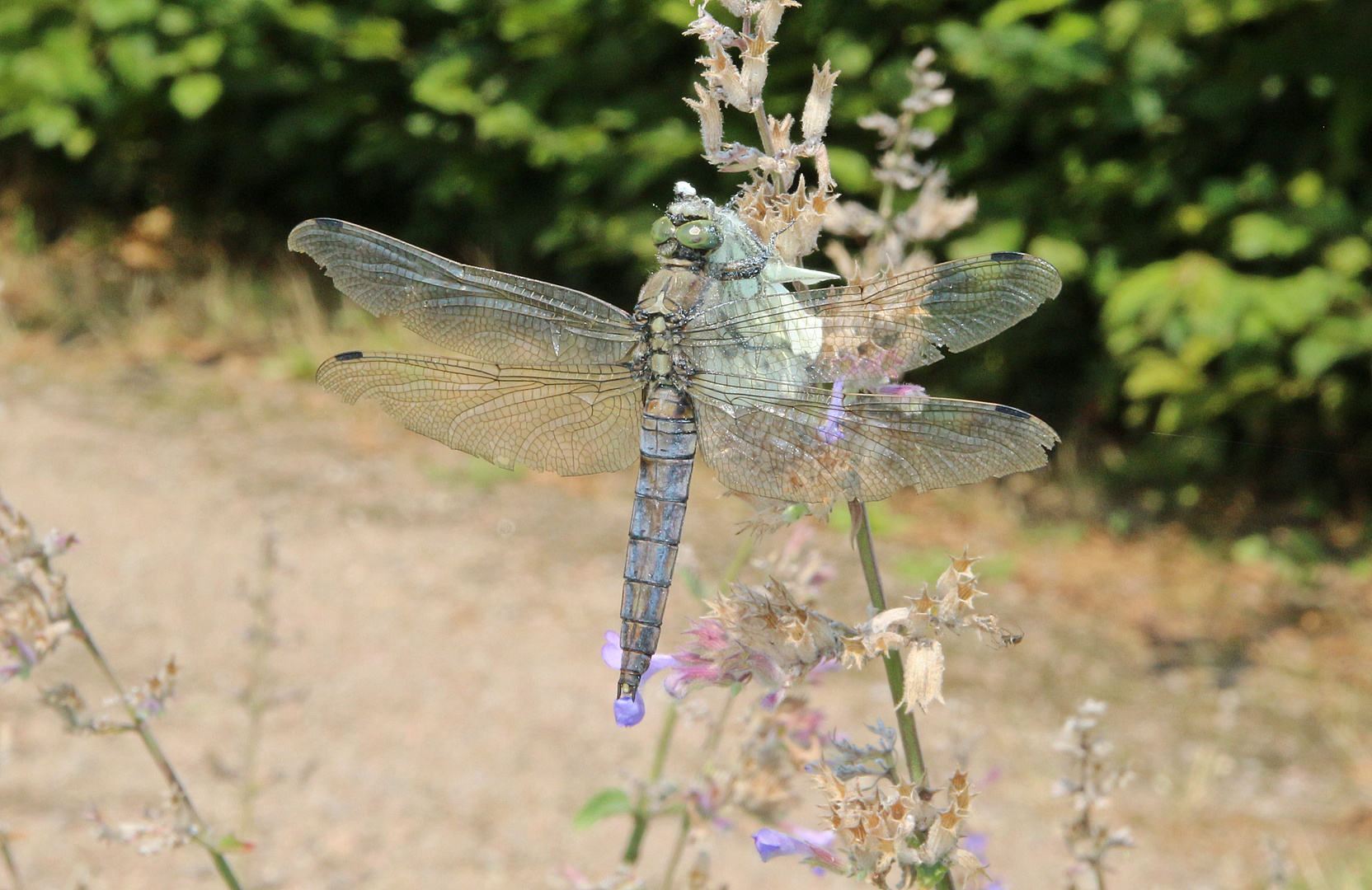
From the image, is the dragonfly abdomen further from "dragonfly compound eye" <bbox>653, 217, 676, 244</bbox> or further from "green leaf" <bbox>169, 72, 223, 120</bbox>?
"green leaf" <bbox>169, 72, 223, 120</bbox>

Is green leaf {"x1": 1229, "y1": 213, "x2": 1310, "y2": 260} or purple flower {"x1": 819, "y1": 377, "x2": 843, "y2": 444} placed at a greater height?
green leaf {"x1": 1229, "y1": 213, "x2": 1310, "y2": 260}

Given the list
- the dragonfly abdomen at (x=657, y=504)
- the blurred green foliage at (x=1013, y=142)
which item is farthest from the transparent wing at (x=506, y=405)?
the blurred green foliage at (x=1013, y=142)

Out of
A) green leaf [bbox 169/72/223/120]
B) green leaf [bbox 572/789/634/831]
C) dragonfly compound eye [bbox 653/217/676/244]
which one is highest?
green leaf [bbox 169/72/223/120]

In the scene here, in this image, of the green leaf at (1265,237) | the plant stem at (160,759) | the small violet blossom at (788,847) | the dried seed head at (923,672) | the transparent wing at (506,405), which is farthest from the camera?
the green leaf at (1265,237)

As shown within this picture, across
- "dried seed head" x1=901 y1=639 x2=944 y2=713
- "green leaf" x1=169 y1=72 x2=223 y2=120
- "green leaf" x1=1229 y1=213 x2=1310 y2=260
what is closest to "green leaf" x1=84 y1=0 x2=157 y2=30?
"green leaf" x1=169 y1=72 x2=223 y2=120

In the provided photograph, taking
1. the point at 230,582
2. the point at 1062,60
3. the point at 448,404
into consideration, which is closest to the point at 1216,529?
the point at 1062,60

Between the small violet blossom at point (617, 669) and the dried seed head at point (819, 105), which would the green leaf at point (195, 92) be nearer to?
the small violet blossom at point (617, 669)

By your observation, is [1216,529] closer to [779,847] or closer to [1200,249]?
[1200,249]
